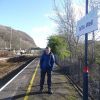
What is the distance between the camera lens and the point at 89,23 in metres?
12.0

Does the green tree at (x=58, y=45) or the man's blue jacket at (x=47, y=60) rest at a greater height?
the green tree at (x=58, y=45)

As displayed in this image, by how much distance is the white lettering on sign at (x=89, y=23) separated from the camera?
11484 mm

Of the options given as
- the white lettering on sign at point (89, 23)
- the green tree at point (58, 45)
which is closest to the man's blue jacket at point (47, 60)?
the white lettering on sign at point (89, 23)

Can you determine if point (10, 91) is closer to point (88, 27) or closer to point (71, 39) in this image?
point (88, 27)

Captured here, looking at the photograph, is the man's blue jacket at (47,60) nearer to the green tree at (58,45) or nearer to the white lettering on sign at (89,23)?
the white lettering on sign at (89,23)

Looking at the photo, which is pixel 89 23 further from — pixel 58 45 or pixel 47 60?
pixel 58 45

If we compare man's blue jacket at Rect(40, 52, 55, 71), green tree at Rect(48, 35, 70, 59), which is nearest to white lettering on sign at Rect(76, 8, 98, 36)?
man's blue jacket at Rect(40, 52, 55, 71)

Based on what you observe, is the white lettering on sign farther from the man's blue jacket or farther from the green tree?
the green tree

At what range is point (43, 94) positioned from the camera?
15.8 metres

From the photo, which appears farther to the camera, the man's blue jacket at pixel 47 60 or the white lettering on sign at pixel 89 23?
the man's blue jacket at pixel 47 60

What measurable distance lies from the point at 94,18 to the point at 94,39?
49.6 ft

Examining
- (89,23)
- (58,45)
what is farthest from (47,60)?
(58,45)

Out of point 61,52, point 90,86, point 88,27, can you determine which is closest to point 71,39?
point 61,52

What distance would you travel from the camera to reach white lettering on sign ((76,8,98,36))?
11.5m
